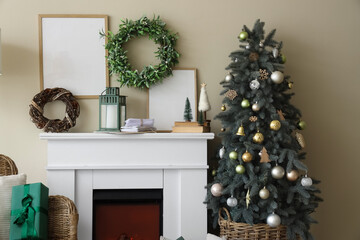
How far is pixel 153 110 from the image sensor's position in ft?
10.6

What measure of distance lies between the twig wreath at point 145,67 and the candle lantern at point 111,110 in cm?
22

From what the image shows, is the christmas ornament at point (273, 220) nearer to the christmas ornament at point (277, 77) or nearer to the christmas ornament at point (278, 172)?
the christmas ornament at point (278, 172)

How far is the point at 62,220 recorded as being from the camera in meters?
2.50

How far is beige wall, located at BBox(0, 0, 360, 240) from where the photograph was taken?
3.21 m

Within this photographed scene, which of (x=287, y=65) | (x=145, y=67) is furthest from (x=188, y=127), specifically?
(x=287, y=65)

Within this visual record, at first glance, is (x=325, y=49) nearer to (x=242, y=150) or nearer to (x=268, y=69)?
(x=268, y=69)

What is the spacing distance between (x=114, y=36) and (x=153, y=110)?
0.70 m

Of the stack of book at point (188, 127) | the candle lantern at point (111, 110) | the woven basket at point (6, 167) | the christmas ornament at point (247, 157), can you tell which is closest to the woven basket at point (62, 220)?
the woven basket at point (6, 167)

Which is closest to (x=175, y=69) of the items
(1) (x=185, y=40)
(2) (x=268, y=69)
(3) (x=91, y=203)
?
(1) (x=185, y=40)

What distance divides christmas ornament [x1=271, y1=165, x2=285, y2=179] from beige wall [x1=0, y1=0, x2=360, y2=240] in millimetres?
778

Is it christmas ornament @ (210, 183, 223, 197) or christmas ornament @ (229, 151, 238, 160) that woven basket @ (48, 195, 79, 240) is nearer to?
christmas ornament @ (210, 183, 223, 197)

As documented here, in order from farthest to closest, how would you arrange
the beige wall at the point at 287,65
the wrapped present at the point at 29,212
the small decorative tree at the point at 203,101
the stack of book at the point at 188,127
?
1. the beige wall at the point at 287,65
2. the small decorative tree at the point at 203,101
3. the stack of book at the point at 188,127
4. the wrapped present at the point at 29,212

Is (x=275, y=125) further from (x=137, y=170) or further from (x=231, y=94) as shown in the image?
(x=137, y=170)

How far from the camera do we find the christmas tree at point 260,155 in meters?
2.65
